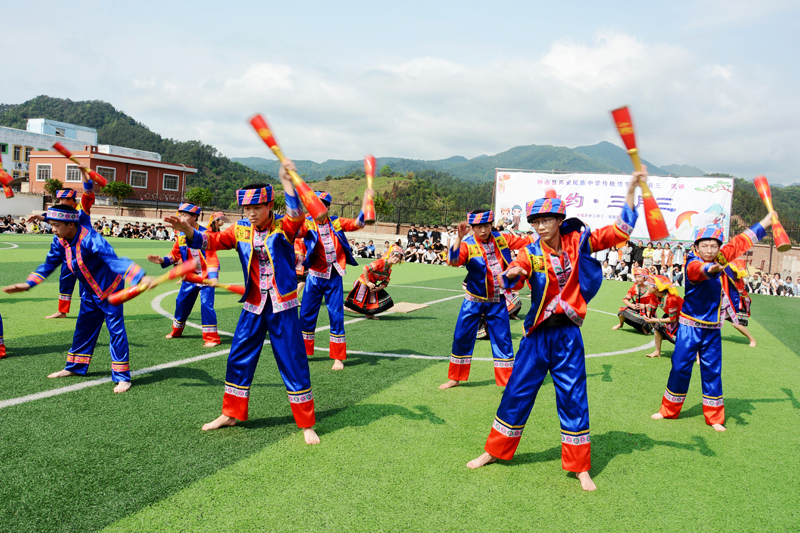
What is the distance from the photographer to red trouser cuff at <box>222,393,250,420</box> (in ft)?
15.7

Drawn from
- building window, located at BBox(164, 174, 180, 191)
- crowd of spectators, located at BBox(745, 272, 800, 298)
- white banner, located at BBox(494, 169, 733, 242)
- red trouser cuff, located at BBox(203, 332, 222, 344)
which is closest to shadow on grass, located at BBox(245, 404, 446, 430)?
red trouser cuff, located at BBox(203, 332, 222, 344)

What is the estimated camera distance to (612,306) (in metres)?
15.2

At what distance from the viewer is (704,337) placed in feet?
18.6

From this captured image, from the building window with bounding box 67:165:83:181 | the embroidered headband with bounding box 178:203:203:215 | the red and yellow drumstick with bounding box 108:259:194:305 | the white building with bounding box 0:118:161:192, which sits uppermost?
the white building with bounding box 0:118:161:192

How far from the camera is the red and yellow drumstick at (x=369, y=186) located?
558cm

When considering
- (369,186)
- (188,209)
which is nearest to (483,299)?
(369,186)

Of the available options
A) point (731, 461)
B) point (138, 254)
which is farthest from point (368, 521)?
point (138, 254)

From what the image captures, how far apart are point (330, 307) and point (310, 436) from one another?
2921mm

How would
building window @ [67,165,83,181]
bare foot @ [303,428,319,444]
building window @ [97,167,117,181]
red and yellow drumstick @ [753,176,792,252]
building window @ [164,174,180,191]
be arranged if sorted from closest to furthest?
bare foot @ [303,428,319,444], red and yellow drumstick @ [753,176,792,252], building window @ [97,167,117,181], building window @ [67,165,83,181], building window @ [164,174,180,191]

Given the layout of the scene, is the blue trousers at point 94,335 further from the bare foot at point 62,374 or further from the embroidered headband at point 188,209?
the embroidered headband at point 188,209

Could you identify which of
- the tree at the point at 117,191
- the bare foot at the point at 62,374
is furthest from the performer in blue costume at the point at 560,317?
the tree at the point at 117,191

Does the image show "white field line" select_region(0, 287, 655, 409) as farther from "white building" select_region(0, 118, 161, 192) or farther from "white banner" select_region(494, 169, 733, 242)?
"white building" select_region(0, 118, 161, 192)

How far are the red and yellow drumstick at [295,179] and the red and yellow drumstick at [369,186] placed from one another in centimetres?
131

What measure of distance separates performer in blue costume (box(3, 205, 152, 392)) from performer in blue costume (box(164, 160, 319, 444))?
1733 mm
